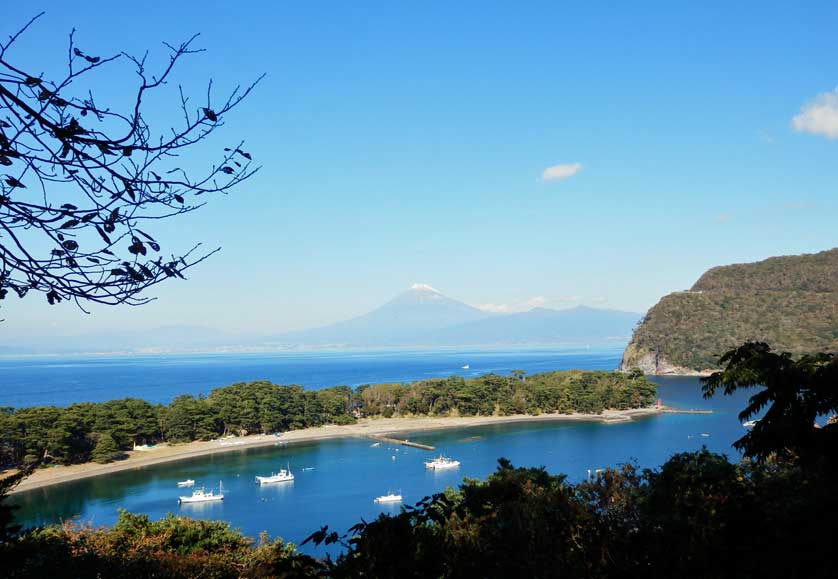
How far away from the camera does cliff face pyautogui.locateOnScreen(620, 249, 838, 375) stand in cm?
6081

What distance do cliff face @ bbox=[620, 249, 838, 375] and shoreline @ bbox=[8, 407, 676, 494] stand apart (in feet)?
95.8

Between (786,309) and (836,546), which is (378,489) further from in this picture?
(786,309)

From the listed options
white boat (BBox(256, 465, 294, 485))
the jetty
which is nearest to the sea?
white boat (BBox(256, 465, 294, 485))

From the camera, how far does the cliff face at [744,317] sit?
2394 inches

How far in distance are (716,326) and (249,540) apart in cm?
7012

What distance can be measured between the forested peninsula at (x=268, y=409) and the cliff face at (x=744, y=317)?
82.6 feet

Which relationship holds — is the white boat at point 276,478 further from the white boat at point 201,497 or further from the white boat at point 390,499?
the white boat at point 390,499

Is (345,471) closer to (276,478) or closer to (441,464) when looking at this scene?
(276,478)

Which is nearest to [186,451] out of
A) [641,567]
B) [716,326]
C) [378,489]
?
[378,489]

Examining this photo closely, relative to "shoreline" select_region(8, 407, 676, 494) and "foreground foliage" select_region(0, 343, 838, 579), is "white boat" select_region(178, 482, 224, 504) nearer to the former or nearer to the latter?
"shoreline" select_region(8, 407, 676, 494)

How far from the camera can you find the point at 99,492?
21.2 m

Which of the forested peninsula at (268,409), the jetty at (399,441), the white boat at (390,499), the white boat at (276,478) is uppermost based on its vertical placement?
the forested peninsula at (268,409)

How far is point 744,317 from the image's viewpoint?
67125 mm

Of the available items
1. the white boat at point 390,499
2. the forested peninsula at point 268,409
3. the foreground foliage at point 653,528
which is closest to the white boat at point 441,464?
the white boat at point 390,499
